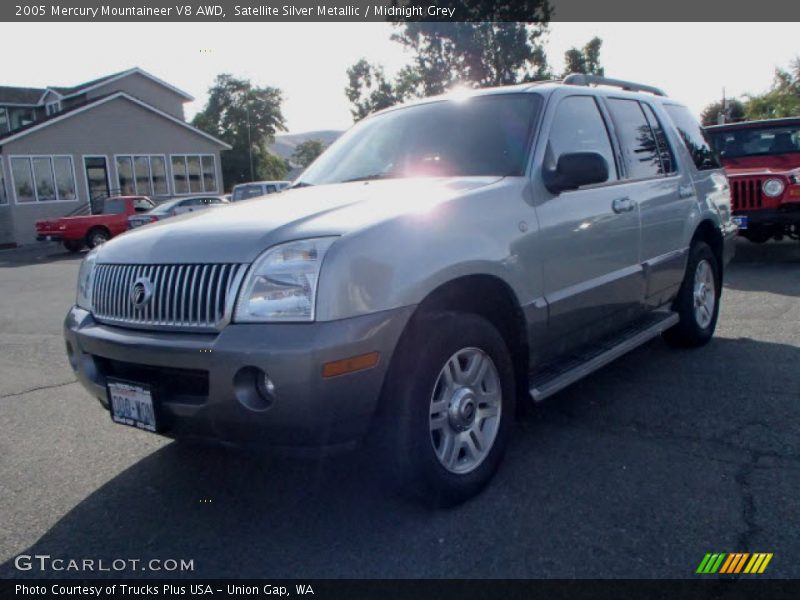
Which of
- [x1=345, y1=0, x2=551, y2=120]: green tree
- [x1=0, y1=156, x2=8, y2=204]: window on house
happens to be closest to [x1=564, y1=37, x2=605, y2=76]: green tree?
[x1=345, y1=0, x2=551, y2=120]: green tree

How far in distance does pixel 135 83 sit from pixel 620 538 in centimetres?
3889

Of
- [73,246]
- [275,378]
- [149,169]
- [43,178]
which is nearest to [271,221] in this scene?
[275,378]

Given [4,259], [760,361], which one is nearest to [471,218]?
[760,361]

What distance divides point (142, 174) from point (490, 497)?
3115 cm

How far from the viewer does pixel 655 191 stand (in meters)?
4.71

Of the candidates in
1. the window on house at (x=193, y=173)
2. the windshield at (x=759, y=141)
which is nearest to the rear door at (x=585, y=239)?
the windshield at (x=759, y=141)

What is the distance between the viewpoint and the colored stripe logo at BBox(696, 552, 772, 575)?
101 inches

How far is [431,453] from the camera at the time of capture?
9.42 ft

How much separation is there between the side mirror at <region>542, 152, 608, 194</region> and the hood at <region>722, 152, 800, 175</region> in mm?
7336

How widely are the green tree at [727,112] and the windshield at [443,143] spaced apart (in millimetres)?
44824

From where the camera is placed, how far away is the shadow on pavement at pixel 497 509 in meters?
2.71

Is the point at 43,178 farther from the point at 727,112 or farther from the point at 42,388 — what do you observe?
the point at 727,112

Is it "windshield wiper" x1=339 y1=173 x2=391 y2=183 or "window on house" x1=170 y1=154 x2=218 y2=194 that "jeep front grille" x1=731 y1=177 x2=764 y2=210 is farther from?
"window on house" x1=170 y1=154 x2=218 y2=194
